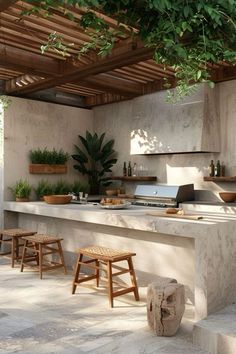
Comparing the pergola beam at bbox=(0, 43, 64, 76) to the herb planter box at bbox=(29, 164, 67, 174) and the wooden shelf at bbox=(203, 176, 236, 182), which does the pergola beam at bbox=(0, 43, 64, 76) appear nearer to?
the herb planter box at bbox=(29, 164, 67, 174)

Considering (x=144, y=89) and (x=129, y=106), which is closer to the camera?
(x=144, y=89)

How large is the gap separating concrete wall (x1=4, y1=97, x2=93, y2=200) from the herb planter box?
0.44 feet

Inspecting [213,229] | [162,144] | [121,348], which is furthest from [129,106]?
[121,348]

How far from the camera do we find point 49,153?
6684mm

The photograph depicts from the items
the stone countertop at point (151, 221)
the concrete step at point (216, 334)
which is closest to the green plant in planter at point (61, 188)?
the stone countertop at point (151, 221)

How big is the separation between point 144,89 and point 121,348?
478cm

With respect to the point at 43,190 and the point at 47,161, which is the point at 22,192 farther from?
the point at 47,161

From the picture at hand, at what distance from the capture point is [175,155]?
254 inches

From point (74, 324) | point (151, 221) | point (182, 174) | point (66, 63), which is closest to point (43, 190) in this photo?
point (66, 63)

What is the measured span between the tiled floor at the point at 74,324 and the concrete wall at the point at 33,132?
8.37 ft

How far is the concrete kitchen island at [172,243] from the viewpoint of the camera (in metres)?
3.14

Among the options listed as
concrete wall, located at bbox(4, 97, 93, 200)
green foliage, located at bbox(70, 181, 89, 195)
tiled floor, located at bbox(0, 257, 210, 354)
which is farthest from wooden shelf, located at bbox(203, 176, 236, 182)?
concrete wall, located at bbox(4, 97, 93, 200)

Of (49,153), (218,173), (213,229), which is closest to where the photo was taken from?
(213,229)

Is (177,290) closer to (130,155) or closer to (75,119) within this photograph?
(130,155)
